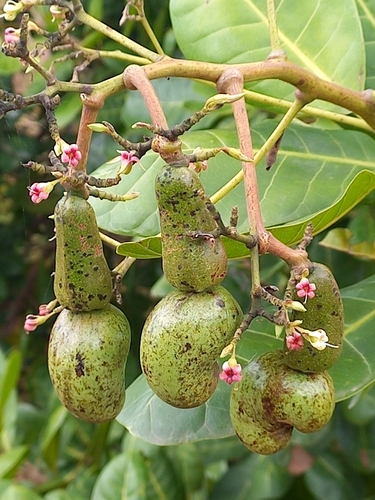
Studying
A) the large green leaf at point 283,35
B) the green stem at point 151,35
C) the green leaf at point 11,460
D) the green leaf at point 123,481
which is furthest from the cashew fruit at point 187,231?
the green leaf at point 11,460

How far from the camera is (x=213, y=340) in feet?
2.58

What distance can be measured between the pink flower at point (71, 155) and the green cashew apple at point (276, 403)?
1.12ft

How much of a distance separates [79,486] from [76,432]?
0.40 metres

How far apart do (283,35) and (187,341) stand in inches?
34.2

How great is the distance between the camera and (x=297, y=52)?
4.64 feet

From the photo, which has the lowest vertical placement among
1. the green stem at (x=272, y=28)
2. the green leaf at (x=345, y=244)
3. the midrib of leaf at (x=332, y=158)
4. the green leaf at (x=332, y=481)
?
the green leaf at (x=332, y=481)

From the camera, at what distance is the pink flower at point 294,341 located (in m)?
0.79

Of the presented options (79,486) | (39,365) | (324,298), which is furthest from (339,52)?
(39,365)

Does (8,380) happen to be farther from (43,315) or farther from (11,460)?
(43,315)

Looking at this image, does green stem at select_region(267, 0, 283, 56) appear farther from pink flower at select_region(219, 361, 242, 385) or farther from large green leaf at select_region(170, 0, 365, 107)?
pink flower at select_region(219, 361, 242, 385)

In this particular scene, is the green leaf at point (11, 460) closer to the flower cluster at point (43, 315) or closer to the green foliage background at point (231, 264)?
the green foliage background at point (231, 264)

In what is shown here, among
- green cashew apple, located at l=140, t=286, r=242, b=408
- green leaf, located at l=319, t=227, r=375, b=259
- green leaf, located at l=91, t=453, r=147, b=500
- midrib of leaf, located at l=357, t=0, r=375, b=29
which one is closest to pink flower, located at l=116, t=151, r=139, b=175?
green cashew apple, located at l=140, t=286, r=242, b=408

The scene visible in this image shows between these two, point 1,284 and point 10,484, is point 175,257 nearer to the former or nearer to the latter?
point 10,484

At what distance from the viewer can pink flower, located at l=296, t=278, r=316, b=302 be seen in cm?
79
